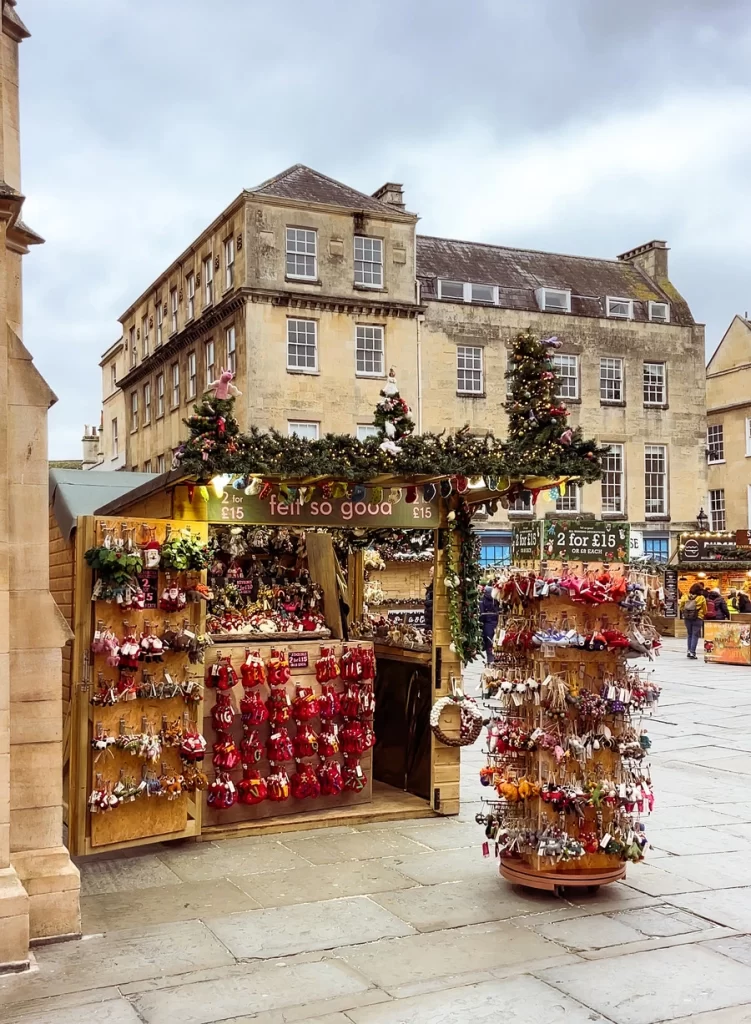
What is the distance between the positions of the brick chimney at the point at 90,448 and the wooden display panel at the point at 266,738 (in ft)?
126

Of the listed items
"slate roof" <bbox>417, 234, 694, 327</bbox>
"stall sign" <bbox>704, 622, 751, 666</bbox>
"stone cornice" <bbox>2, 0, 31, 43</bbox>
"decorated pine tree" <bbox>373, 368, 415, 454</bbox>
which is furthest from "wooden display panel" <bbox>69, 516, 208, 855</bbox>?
"slate roof" <bbox>417, 234, 694, 327</bbox>

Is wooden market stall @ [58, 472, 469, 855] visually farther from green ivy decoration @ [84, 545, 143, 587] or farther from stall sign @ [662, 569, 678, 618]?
stall sign @ [662, 569, 678, 618]

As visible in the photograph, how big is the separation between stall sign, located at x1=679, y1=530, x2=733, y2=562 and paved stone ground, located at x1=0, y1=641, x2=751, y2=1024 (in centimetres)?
2175

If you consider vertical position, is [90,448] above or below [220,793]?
above

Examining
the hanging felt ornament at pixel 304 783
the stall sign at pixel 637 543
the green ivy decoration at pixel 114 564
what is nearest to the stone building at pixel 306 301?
the stall sign at pixel 637 543

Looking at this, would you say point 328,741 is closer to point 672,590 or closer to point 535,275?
point 672,590

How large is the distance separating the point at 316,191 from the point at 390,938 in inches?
1063

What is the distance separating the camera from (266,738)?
8.61 meters

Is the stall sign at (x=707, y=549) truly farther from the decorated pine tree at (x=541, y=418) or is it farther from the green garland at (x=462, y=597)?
the decorated pine tree at (x=541, y=418)

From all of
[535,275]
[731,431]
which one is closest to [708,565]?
[535,275]

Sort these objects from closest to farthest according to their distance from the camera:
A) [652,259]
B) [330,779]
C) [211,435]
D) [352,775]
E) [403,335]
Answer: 1. [211,435]
2. [330,779]
3. [352,775]
4. [403,335]
5. [652,259]

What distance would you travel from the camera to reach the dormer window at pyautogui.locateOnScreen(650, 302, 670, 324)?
3616 cm

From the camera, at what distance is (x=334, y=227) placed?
29703 millimetres

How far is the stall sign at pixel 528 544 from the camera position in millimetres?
7555
